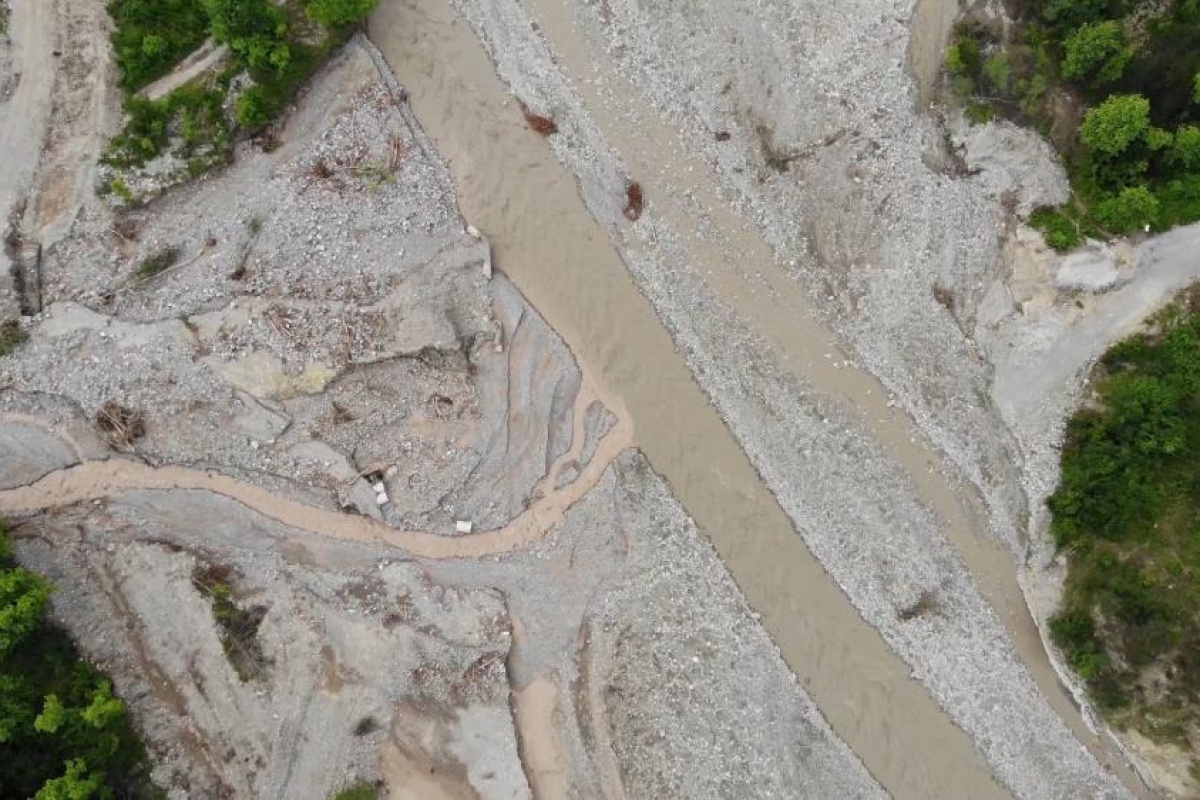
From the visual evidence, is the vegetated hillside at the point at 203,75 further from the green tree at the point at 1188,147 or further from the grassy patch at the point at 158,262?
the green tree at the point at 1188,147

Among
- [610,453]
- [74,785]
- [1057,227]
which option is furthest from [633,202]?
[74,785]

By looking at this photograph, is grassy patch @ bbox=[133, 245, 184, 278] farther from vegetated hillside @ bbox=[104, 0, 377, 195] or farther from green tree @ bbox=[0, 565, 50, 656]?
green tree @ bbox=[0, 565, 50, 656]

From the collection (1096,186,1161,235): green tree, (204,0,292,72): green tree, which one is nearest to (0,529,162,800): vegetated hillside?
(204,0,292,72): green tree

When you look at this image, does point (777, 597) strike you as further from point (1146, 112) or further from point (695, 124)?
point (1146, 112)

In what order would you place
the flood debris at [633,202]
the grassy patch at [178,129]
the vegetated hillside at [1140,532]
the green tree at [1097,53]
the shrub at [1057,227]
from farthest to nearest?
1. the flood debris at [633,202]
2. the shrub at [1057,227]
3. the grassy patch at [178,129]
4. the green tree at [1097,53]
5. the vegetated hillside at [1140,532]

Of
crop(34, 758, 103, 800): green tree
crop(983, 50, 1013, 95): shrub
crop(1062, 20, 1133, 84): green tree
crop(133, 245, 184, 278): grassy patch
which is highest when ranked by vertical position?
crop(1062, 20, 1133, 84): green tree

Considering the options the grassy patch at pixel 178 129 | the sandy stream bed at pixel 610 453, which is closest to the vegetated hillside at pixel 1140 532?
the sandy stream bed at pixel 610 453
